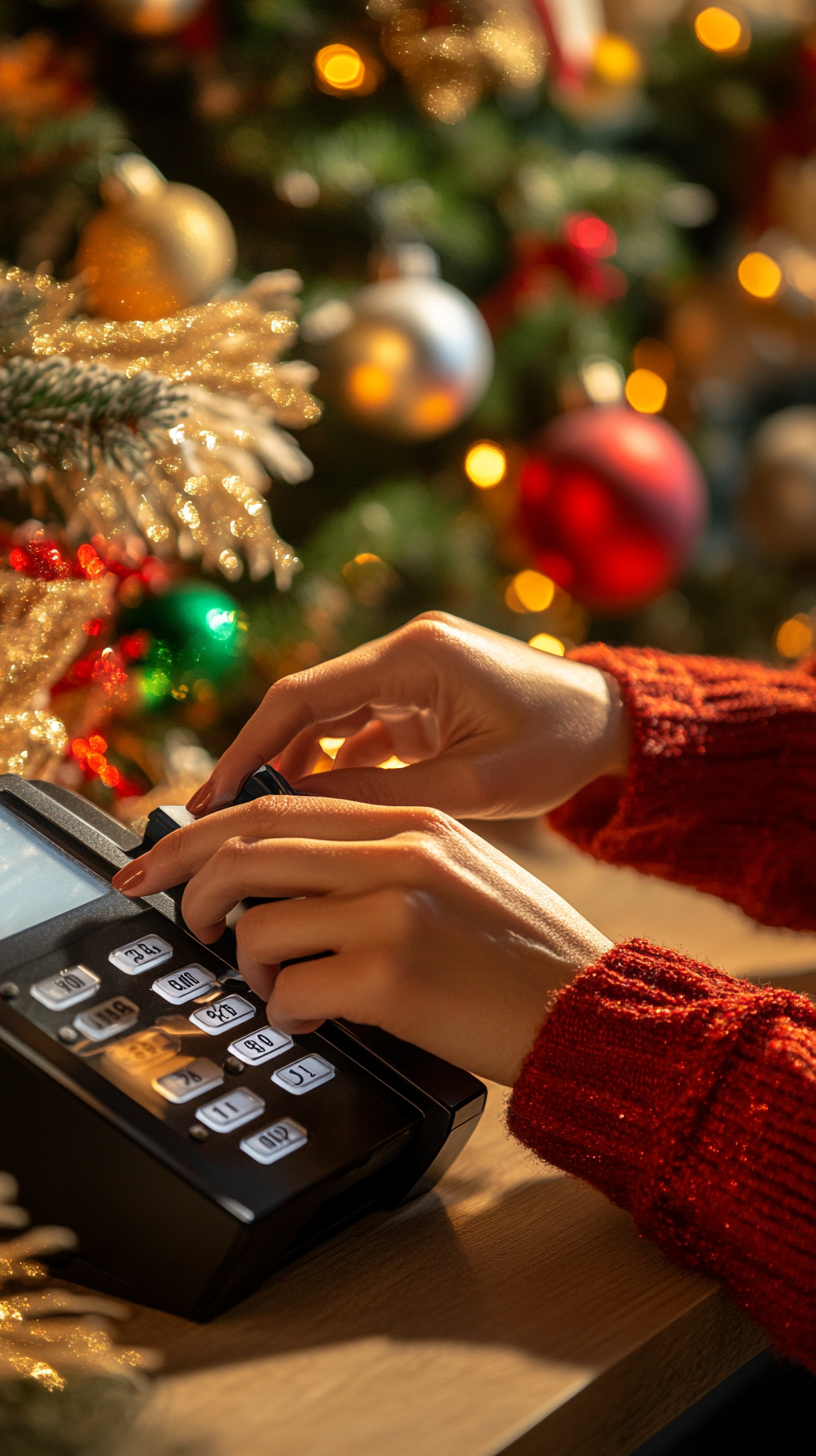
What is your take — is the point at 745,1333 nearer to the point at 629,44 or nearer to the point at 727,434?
the point at 629,44

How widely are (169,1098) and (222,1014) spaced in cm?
4

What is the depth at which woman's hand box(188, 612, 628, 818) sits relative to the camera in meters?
0.43

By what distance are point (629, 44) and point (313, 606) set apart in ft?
1.85

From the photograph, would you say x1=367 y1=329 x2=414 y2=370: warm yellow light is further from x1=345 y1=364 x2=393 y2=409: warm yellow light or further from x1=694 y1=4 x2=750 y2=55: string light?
x1=694 y1=4 x2=750 y2=55: string light

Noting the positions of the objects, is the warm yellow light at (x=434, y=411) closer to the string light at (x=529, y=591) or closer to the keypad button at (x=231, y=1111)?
the string light at (x=529, y=591)

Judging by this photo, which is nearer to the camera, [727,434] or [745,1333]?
[745,1333]

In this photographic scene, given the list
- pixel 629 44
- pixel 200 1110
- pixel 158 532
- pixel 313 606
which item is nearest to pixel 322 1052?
pixel 200 1110

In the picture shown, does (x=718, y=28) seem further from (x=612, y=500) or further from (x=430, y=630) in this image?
(x=430, y=630)

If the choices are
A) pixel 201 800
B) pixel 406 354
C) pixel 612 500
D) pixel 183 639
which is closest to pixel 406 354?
pixel 406 354

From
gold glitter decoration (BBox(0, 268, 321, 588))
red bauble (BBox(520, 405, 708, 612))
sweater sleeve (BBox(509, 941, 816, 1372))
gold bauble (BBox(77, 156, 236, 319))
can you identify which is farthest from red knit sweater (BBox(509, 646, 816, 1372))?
red bauble (BBox(520, 405, 708, 612))

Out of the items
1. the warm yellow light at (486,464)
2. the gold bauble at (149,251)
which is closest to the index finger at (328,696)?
the gold bauble at (149,251)

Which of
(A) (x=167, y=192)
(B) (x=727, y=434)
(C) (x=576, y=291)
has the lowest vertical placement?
(B) (x=727, y=434)

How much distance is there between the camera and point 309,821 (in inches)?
14.4

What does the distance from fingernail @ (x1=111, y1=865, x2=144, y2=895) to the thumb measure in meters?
0.07
